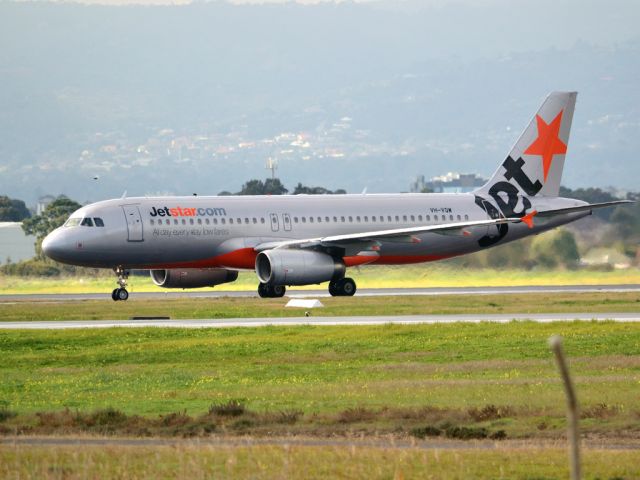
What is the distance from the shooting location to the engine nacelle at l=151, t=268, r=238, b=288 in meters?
56.9

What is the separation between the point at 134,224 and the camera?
53406mm

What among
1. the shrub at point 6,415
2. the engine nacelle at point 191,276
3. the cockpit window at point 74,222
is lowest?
the shrub at point 6,415

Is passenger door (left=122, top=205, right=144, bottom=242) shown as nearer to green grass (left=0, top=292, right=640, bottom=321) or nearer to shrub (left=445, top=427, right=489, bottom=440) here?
green grass (left=0, top=292, right=640, bottom=321)

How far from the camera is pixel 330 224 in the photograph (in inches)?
2264

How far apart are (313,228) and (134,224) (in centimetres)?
773

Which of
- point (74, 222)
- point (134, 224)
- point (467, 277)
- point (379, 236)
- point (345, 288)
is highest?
point (74, 222)

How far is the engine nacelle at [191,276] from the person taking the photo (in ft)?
187

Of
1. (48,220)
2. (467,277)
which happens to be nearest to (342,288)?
(467,277)

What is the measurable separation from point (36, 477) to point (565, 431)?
8.13m

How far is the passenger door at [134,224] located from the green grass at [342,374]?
14205 millimetres

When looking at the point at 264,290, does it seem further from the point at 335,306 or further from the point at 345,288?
the point at 335,306

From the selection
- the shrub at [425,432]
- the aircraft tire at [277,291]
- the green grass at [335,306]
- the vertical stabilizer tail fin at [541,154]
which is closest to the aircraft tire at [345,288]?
the green grass at [335,306]

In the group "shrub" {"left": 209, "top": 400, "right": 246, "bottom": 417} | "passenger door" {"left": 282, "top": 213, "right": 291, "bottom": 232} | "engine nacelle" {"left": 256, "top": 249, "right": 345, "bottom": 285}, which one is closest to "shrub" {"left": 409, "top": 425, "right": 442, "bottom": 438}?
"shrub" {"left": 209, "top": 400, "right": 246, "bottom": 417}

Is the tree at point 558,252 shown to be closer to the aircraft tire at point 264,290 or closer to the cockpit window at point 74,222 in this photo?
the aircraft tire at point 264,290
